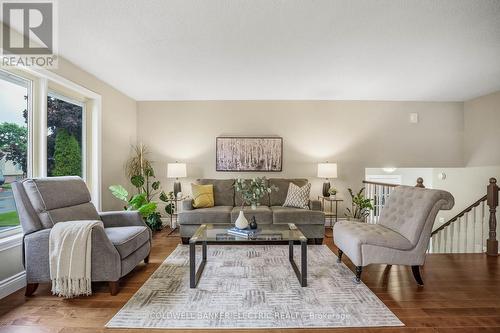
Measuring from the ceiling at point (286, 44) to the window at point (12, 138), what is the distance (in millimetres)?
655

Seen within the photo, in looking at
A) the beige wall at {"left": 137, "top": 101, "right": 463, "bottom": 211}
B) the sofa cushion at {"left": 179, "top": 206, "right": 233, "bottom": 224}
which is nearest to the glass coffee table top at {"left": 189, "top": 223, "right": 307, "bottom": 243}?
the sofa cushion at {"left": 179, "top": 206, "right": 233, "bottom": 224}

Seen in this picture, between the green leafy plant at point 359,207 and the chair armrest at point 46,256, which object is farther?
the green leafy plant at point 359,207

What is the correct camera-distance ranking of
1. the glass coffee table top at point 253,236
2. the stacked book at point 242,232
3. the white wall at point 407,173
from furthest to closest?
the white wall at point 407,173 < the stacked book at point 242,232 < the glass coffee table top at point 253,236

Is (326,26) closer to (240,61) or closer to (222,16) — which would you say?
(222,16)

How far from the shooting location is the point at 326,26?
7.86ft

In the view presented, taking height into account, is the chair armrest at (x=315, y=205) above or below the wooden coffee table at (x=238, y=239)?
above

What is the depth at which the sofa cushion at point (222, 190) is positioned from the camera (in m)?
4.62

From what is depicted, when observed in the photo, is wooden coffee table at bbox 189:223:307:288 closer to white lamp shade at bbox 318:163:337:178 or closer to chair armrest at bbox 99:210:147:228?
chair armrest at bbox 99:210:147:228

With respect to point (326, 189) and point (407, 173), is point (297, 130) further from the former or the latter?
point (407, 173)

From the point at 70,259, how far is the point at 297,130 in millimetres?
4080

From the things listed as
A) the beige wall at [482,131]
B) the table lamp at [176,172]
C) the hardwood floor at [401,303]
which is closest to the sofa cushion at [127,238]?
the hardwood floor at [401,303]

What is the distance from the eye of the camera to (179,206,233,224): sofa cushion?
13.0ft

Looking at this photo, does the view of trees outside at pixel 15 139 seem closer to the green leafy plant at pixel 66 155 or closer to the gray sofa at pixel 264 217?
the green leafy plant at pixel 66 155

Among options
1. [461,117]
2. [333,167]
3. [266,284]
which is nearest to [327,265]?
[266,284]
